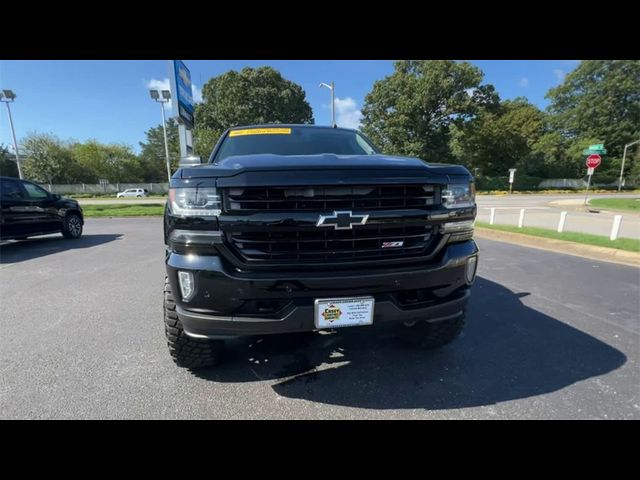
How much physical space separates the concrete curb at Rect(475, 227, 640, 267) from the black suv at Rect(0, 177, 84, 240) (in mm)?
11031

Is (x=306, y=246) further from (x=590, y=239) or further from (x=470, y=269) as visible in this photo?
(x=590, y=239)

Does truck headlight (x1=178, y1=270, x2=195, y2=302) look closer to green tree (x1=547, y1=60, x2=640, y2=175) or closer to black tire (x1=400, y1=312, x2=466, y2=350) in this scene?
black tire (x1=400, y1=312, x2=466, y2=350)

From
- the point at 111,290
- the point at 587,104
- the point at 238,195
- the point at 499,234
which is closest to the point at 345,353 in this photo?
the point at 238,195

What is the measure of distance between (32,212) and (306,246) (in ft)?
27.6

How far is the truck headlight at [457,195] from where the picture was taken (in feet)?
6.54

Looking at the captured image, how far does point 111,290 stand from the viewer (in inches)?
165

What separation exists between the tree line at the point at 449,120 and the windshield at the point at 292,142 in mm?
29100

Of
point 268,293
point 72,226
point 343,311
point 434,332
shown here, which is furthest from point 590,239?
point 72,226

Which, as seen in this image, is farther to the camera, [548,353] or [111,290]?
[111,290]

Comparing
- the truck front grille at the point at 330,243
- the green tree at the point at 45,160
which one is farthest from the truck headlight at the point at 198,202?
the green tree at the point at 45,160

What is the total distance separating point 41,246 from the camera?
7.44m
